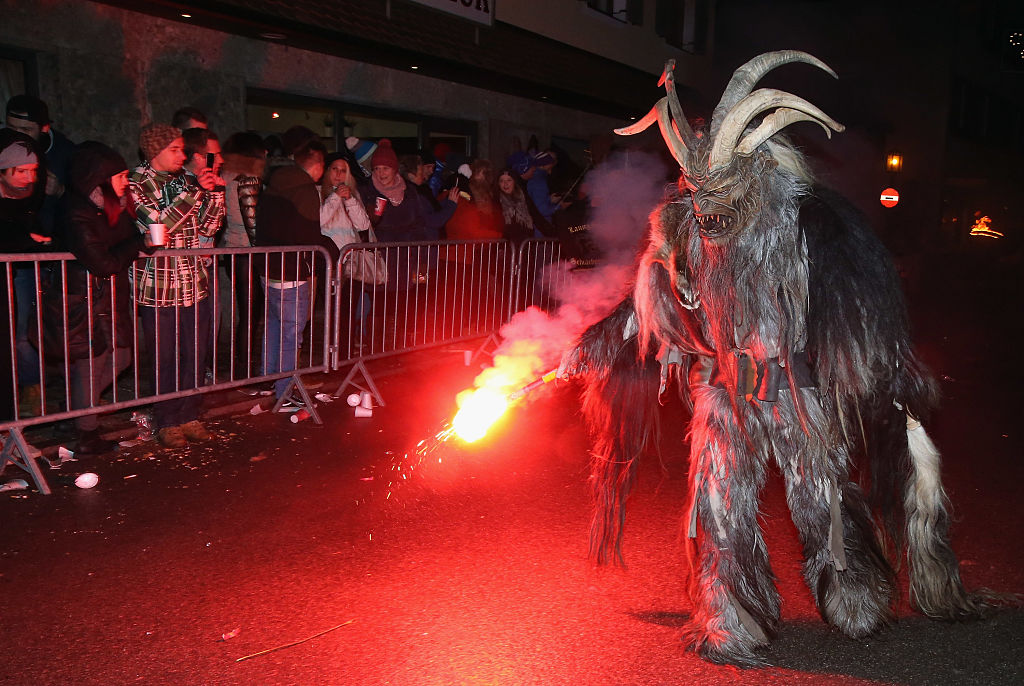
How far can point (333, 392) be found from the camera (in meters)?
8.06

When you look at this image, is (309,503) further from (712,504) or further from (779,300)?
(779,300)

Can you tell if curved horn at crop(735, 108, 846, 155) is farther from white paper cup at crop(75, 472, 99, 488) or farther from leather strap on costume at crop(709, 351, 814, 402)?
white paper cup at crop(75, 472, 99, 488)

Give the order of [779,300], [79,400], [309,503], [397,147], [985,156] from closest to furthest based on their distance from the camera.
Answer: [779,300] < [309,503] < [79,400] < [397,147] < [985,156]

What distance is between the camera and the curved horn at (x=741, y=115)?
134 inches

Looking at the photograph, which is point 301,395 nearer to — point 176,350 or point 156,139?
point 176,350

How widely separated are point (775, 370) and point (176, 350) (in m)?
4.29

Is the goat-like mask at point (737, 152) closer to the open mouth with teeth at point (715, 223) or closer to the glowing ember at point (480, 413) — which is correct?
the open mouth with teeth at point (715, 223)

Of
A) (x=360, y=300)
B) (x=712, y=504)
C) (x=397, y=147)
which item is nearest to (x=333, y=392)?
(x=360, y=300)

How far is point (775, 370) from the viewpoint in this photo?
3.56 m

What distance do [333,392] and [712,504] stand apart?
4923mm

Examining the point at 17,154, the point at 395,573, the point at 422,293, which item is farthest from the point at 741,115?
the point at 422,293

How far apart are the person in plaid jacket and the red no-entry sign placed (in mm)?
25386

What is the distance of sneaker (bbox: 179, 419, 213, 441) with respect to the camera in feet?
21.5

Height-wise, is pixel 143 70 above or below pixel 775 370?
above
